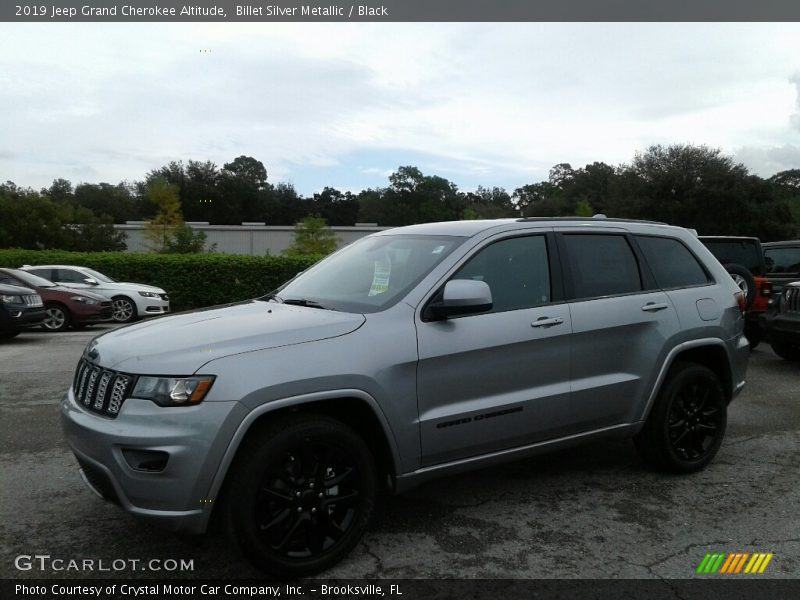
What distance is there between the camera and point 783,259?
11289mm

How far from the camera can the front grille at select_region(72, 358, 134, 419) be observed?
10.3ft

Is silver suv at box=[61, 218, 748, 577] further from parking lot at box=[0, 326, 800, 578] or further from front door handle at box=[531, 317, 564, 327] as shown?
parking lot at box=[0, 326, 800, 578]

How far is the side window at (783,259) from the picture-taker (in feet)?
36.5

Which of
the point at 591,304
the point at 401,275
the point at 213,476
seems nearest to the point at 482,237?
the point at 401,275

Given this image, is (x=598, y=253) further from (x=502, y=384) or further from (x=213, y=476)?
(x=213, y=476)

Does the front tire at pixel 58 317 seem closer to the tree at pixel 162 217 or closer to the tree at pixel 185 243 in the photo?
the tree at pixel 185 243

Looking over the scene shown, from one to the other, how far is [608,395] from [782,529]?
1201 millimetres

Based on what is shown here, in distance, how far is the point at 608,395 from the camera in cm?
430

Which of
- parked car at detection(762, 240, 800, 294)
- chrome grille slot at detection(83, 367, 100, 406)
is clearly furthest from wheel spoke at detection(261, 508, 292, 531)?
parked car at detection(762, 240, 800, 294)

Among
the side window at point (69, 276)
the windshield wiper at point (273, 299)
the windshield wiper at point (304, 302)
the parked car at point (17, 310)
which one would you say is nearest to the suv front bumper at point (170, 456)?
the windshield wiper at point (304, 302)

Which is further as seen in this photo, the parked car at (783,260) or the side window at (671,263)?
the parked car at (783,260)

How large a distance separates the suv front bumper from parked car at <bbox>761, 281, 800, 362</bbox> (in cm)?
818

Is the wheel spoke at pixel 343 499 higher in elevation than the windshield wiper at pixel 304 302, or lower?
lower

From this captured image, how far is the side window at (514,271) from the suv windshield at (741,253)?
7.47 meters
